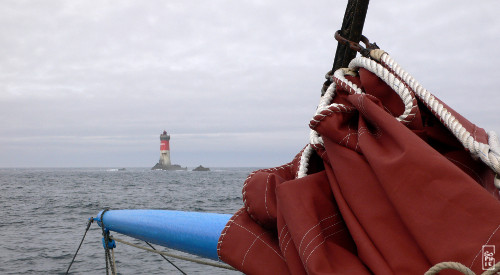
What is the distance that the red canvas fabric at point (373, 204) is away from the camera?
3.43 feet

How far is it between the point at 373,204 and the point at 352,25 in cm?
104

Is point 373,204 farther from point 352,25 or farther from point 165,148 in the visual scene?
point 165,148

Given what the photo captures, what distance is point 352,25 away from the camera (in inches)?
76.5

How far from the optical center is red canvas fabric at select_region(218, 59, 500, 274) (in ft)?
3.43

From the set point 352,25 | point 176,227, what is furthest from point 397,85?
point 176,227

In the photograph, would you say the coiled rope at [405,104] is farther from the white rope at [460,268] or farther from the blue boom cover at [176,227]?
the blue boom cover at [176,227]

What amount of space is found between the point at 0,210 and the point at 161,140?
64790 millimetres

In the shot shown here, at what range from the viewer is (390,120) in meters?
1.27

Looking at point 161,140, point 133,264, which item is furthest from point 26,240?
point 161,140

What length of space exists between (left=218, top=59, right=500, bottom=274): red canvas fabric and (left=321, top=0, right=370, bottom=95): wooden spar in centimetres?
38

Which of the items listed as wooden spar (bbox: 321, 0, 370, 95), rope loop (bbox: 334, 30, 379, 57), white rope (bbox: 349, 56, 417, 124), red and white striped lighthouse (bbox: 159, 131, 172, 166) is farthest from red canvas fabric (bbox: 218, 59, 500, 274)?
red and white striped lighthouse (bbox: 159, 131, 172, 166)

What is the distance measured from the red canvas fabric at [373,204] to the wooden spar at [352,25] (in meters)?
0.38

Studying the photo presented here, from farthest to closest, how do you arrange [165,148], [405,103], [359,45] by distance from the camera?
[165,148] → [359,45] → [405,103]

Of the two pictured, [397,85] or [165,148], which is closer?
[397,85]
